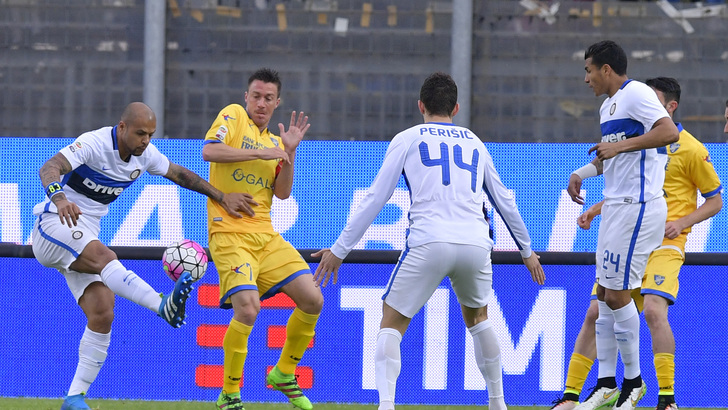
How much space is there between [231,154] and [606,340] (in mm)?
2627

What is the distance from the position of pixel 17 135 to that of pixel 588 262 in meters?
5.56

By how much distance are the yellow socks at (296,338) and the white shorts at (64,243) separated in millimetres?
1258

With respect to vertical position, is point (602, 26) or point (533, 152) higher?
point (602, 26)

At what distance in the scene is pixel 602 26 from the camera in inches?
380

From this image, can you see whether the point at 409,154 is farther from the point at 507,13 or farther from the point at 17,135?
the point at 17,135

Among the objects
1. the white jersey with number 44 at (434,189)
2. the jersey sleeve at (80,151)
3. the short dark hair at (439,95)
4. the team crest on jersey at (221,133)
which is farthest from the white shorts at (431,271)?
the jersey sleeve at (80,151)

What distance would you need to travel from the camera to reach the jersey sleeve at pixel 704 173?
681 cm

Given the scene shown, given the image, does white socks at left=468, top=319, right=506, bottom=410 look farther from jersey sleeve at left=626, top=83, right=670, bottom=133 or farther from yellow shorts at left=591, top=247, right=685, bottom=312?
jersey sleeve at left=626, top=83, right=670, bottom=133

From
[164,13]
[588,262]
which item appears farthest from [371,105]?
[588,262]

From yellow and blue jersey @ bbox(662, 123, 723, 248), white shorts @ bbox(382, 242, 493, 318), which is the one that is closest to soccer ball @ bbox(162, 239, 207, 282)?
white shorts @ bbox(382, 242, 493, 318)

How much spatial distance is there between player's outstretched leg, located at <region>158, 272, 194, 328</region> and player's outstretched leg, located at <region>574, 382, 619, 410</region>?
2.52m

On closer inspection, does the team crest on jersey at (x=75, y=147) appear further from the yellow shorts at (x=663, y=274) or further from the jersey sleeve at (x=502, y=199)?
the yellow shorts at (x=663, y=274)

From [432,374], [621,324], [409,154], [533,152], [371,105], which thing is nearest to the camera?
[409,154]

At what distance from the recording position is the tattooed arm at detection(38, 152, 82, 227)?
584cm
